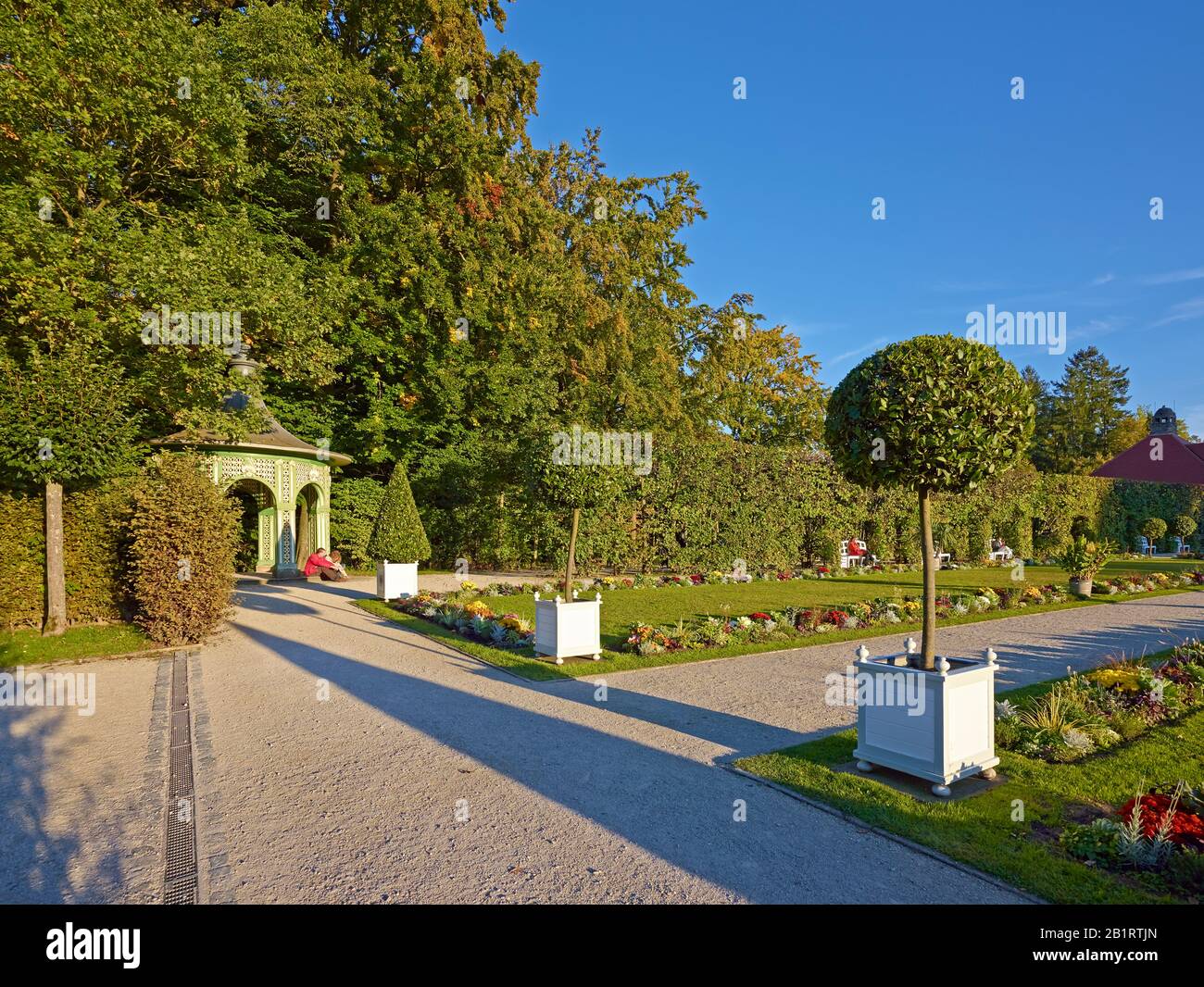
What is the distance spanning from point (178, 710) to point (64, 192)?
11236mm

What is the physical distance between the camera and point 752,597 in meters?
15.3

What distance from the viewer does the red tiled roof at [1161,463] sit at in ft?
140

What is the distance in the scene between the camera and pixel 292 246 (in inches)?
890

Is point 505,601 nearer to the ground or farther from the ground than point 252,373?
nearer to the ground

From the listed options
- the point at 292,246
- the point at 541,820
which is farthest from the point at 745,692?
the point at 292,246

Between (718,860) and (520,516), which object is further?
(520,516)

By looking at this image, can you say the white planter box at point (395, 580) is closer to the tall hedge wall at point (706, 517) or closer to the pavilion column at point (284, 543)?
the tall hedge wall at point (706, 517)

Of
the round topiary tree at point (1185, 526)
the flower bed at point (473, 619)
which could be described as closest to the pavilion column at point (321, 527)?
the flower bed at point (473, 619)

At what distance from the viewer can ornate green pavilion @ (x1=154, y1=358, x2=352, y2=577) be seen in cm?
1802

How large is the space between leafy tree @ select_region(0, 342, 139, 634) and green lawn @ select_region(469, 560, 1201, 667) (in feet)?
22.8
